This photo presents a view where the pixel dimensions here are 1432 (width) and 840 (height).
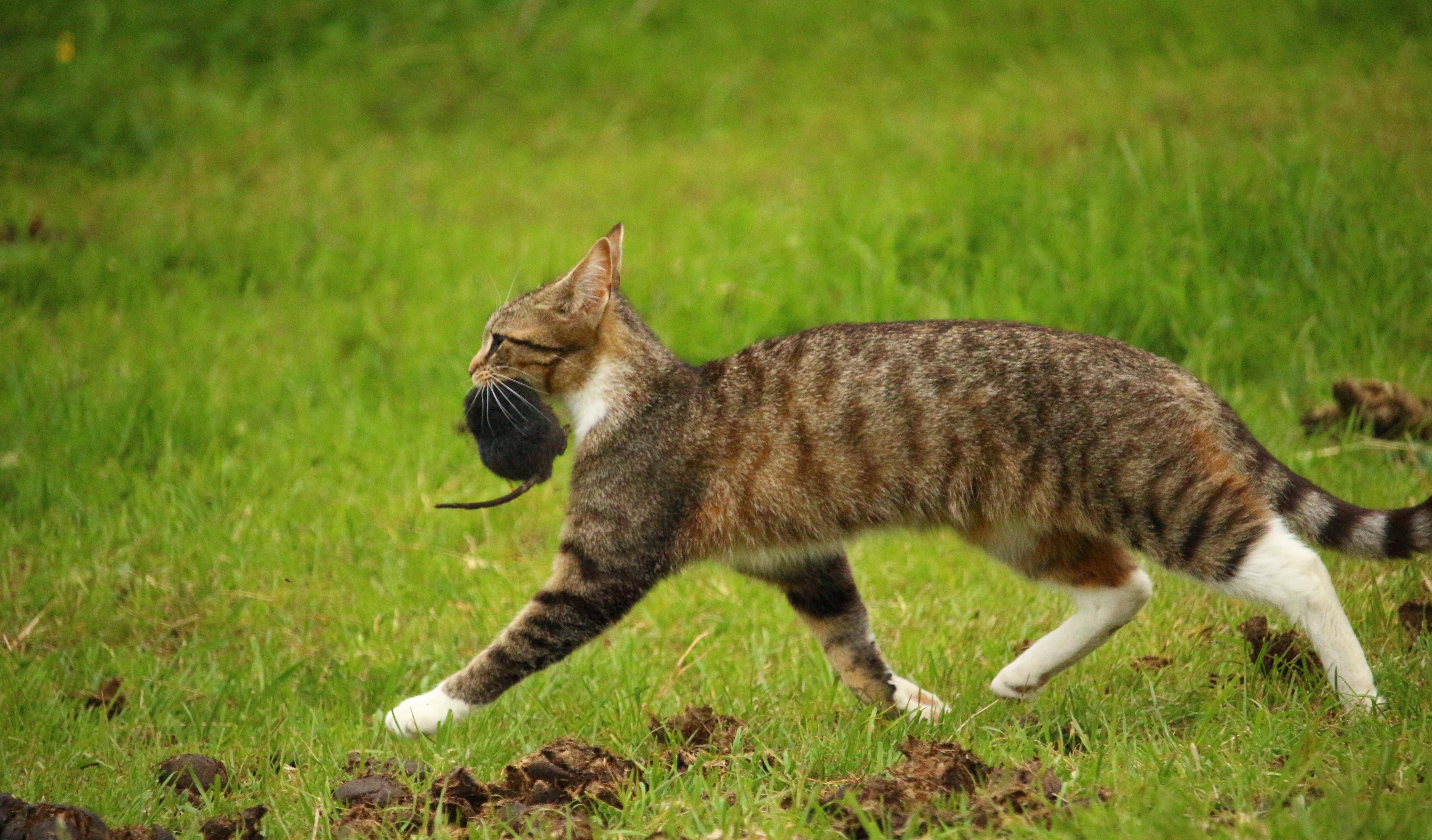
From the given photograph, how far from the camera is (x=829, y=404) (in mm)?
4379

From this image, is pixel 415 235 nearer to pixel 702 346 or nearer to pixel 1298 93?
pixel 702 346

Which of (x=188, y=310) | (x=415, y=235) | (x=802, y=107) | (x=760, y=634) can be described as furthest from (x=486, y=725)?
(x=802, y=107)

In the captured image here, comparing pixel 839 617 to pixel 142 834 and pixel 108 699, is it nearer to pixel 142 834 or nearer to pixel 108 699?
pixel 142 834

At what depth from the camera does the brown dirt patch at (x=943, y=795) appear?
3117mm

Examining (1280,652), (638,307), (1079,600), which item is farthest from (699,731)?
(638,307)

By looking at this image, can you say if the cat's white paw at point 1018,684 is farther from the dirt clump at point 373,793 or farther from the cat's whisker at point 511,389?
the dirt clump at point 373,793

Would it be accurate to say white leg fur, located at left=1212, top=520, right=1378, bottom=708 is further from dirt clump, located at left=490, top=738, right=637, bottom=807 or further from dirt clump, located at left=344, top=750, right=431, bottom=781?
dirt clump, located at left=344, top=750, right=431, bottom=781

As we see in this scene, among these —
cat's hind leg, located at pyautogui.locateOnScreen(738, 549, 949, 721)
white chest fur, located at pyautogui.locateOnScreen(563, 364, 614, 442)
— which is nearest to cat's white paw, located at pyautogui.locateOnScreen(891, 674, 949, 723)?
cat's hind leg, located at pyautogui.locateOnScreen(738, 549, 949, 721)

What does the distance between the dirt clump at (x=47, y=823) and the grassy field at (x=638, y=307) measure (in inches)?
15.3

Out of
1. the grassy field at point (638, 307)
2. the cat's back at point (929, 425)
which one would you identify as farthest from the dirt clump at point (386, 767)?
the cat's back at point (929, 425)

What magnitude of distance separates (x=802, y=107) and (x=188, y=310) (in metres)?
4.98

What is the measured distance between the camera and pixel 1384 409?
6.06 metres

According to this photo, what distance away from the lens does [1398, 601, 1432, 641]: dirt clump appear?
446cm

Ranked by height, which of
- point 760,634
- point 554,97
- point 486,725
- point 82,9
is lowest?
point 760,634
